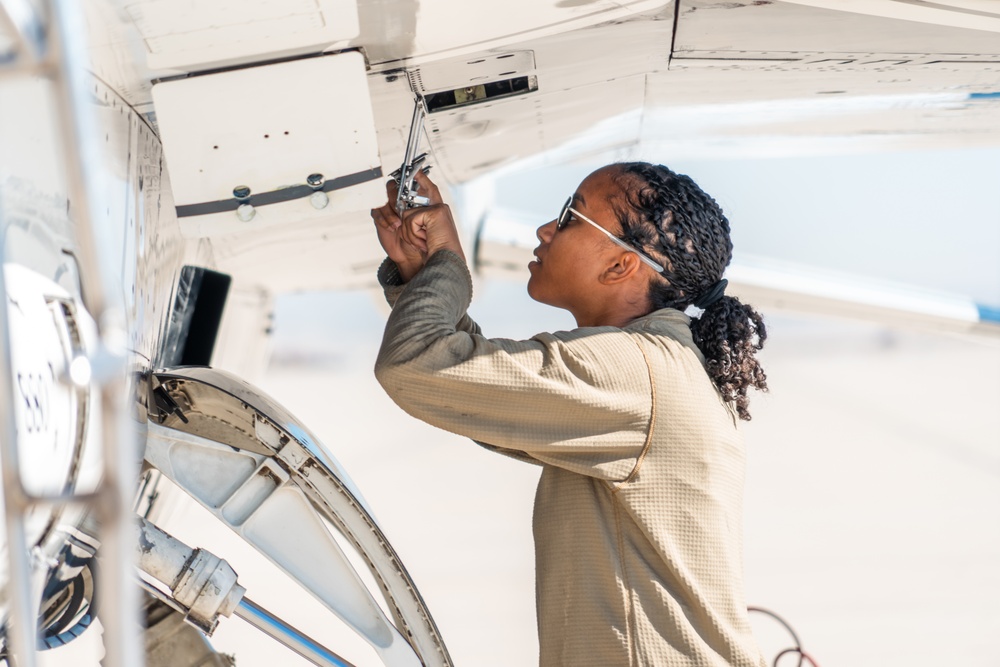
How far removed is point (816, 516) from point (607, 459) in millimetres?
8147

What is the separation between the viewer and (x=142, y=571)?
8.20ft

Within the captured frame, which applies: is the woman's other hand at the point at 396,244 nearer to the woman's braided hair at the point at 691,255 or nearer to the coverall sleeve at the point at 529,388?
the coverall sleeve at the point at 529,388

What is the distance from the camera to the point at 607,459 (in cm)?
179

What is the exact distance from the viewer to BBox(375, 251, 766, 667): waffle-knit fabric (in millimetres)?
1737

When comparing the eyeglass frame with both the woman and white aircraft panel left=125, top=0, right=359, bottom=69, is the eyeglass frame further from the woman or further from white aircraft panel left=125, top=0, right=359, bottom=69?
white aircraft panel left=125, top=0, right=359, bottom=69

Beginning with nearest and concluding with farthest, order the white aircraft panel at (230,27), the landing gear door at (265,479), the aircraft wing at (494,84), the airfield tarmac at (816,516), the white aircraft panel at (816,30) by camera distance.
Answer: the white aircraft panel at (230,27) → the aircraft wing at (494,84) → the white aircraft panel at (816,30) → the landing gear door at (265,479) → the airfield tarmac at (816,516)

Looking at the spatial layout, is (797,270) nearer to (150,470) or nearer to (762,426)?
(150,470)

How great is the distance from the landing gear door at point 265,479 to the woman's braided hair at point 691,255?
1.13 meters

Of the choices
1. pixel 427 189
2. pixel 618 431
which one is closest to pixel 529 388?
pixel 618 431

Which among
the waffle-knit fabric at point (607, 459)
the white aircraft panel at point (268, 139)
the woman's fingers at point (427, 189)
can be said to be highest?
the white aircraft panel at point (268, 139)

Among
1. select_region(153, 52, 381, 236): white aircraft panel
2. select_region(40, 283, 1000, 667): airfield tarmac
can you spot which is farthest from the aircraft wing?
select_region(40, 283, 1000, 667): airfield tarmac

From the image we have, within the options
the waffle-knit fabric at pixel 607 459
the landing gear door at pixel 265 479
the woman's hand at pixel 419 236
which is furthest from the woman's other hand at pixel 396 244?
the landing gear door at pixel 265 479

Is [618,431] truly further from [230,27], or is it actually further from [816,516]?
[816,516]

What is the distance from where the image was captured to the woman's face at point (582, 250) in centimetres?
207
